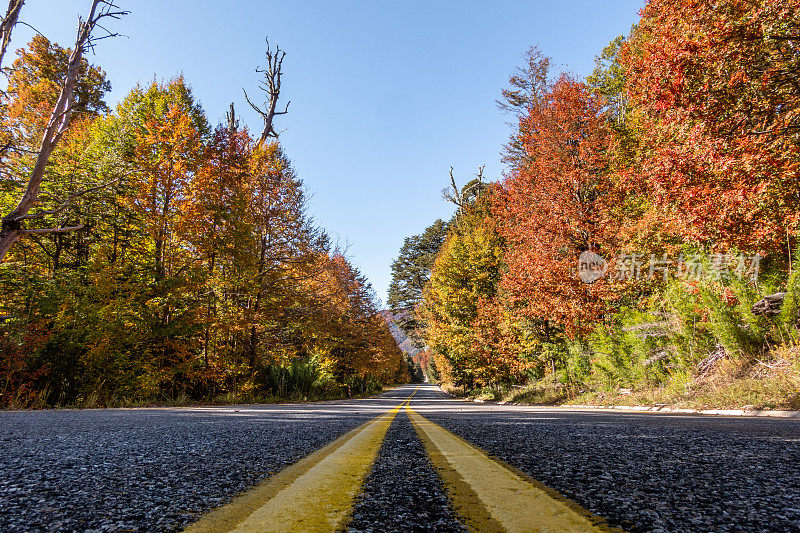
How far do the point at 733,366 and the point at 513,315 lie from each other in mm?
8306

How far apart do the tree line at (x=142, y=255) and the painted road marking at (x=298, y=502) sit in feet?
27.8

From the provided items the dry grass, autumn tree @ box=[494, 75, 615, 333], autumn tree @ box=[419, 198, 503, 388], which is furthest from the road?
autumn tree @ box=[419, 198, 503, 388]

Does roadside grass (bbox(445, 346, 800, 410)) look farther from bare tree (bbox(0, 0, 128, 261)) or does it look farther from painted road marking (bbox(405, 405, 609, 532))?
bare tree (bbox(0, 0, 128, 261))

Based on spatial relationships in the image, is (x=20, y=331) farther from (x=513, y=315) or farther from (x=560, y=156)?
(x=560, y=156)

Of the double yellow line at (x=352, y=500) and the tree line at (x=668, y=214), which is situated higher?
the tree line at (x=668, y=214)

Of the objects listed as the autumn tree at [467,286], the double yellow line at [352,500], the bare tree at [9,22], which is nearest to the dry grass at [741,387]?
the double yellow line at [352,500]

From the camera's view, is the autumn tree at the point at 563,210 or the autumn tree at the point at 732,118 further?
the autumn tree at the point at 563,210

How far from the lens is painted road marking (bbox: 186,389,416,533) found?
92 centimetres

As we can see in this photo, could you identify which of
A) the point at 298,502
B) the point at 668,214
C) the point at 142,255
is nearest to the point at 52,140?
the point at 142,255

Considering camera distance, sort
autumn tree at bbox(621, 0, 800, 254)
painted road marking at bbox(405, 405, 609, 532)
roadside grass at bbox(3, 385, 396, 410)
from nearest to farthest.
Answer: painted road marking at bbox(405, 405, 609, 532), autumn tree at bbox(621, 0, 800, 254), roadside grass at bbox(3, 385, 396, 410)

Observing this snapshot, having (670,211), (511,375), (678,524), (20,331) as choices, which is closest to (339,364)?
(511,375)

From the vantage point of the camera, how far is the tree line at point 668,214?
714 centimetres

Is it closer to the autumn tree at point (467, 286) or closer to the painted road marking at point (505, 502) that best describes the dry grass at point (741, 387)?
the painted road marking at point (505, 502)

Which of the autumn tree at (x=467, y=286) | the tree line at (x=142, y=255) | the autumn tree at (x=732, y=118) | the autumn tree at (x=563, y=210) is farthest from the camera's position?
the autumn tree at (x=467, y=286)
